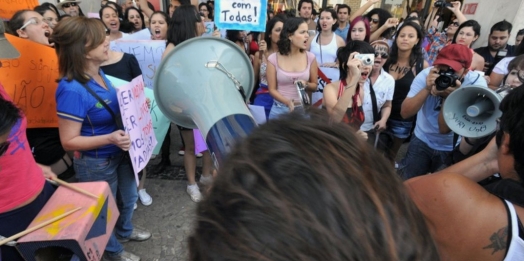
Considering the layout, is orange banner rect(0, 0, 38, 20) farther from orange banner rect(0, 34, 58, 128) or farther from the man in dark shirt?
the man in dark shirt

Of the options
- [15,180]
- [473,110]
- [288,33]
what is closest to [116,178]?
[15,180]

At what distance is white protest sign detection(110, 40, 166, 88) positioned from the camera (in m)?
3.13

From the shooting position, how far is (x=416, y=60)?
294 cm

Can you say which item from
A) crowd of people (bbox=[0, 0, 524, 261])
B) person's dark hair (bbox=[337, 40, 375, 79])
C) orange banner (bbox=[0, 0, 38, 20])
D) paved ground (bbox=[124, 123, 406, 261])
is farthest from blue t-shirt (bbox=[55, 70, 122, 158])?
person's dark hair (bbox=[337, 40, 375, 79])

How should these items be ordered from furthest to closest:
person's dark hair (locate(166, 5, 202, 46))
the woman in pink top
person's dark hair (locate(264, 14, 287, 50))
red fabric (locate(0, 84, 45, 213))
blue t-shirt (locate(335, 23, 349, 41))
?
blue t-shirt (locate(335, 23, 349, 41)) → person's dark hair (locate(264, 14, 287, 50)) → the woman in pink top → person's dark hair (locate(166, 5, 202, 46)) → red fabric (locate(0, 84, 45, 213))

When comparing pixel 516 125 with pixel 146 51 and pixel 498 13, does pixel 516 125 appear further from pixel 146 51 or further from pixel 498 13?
pixel 498 13

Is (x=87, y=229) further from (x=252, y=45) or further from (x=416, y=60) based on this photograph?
(x=252, y=45)

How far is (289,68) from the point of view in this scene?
9.22ft

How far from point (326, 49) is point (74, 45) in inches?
103

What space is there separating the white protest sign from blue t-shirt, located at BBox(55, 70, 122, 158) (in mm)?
1495

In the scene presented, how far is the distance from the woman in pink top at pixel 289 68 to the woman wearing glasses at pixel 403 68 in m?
0.80

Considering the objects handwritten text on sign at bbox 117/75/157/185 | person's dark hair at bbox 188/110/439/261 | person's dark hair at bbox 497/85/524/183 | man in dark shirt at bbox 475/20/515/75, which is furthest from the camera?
man in dark shirt at bbox 475/20/515/75

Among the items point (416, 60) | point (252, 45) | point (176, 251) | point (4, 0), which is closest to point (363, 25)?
point (416, 60)

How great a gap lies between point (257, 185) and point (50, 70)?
207cm
